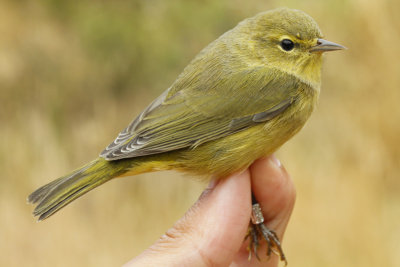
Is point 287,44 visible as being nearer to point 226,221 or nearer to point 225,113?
point 225,113

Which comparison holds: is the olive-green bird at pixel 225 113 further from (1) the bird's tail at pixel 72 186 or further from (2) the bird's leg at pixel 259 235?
(2) the bird's leg at pixel 259 235

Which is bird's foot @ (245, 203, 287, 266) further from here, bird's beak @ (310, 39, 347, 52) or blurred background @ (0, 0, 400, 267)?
blurred background @ (0, 0, 400, 267)

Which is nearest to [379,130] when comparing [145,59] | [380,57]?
[380,57]

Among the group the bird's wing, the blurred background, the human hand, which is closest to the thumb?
the human hand

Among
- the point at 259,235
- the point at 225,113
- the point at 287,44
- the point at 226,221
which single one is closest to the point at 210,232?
the point at 226,221

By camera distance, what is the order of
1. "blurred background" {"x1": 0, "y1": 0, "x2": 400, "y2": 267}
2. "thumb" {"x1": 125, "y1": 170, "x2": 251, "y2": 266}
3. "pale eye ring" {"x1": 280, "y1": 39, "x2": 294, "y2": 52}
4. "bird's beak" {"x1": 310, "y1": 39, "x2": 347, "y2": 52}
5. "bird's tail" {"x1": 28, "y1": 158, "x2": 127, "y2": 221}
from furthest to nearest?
"blurred background" {"x1": 0, "y1": 0, "x2": 400, "y2": 267}, "pale eye ring" {"x1": 280, "y1": 39, "x2": 294, "y2": 52}, "bird's beak" {"x1": 310, "y1": 39, "x2": 347, "y2": 52}, "bird's tail" {"x1": 28, "y1": 158, "x2": 127, "y2": 221}, "thumb" {"x1": 125, "y1": 170, "x2": 251, "y2": 266}

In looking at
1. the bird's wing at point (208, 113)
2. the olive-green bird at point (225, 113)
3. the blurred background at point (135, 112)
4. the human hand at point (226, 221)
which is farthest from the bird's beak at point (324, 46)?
the blurred background at point (135, 112)
